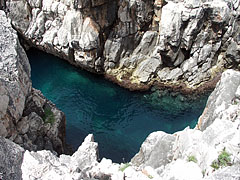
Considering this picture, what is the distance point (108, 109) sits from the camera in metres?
30.9

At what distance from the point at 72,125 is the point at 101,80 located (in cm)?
938

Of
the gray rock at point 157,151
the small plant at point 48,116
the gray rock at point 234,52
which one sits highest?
the gray rock at point 234,52

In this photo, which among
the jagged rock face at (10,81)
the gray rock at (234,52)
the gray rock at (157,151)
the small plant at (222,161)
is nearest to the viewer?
the small plant at (222,161)

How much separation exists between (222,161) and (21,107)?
12558 millimetres

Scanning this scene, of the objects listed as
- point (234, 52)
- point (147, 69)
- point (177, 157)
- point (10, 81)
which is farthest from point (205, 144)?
point (234, 52)

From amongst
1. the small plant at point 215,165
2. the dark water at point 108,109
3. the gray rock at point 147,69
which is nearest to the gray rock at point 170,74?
the gray rock at point 147,69

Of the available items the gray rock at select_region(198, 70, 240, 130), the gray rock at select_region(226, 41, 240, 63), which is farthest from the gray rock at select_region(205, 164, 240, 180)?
the gray rock at select_region(226, 41, 240, 63)

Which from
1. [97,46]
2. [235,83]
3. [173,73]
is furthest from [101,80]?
[235,83]

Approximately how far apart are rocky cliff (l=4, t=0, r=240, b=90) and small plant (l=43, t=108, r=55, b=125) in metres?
15.5

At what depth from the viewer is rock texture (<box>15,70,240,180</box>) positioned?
9.28m

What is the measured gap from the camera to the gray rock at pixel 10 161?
332 inches

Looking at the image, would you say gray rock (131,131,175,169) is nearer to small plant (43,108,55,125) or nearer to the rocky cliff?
small plant (43,108,55,125)

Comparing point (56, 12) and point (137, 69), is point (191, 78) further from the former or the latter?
point (56, 12)

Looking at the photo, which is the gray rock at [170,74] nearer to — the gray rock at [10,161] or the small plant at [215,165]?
the small plant at [215,165]
